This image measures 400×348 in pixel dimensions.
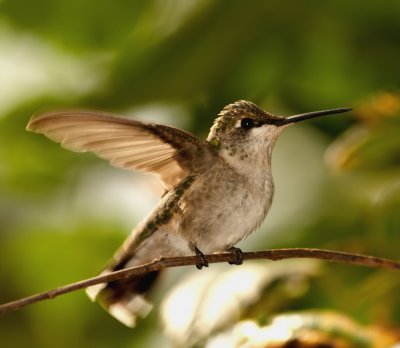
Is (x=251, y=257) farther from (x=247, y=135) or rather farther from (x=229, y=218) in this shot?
(x=247, y=135)

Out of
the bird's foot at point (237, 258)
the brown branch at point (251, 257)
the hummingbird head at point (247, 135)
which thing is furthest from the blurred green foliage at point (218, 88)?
the brown branch at point (251, 257)

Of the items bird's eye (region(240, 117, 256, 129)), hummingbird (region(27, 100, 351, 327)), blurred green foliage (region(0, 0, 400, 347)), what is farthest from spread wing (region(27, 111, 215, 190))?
blurred green foliage (region(0, 0, 400, 347))

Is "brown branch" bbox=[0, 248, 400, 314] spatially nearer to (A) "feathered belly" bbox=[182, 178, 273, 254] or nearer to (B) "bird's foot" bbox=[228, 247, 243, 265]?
(B) "bird's foot" bbox=[228, 247, 243, 265]

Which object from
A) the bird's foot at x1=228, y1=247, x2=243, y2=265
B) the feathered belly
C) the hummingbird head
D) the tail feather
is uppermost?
the hummingbird head

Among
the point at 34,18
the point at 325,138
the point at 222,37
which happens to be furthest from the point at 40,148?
the point at 325,138

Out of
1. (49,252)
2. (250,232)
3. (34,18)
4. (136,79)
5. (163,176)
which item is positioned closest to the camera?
(250,232)

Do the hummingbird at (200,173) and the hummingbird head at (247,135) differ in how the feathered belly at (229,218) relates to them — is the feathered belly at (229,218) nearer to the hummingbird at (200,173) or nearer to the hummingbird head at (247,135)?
the hummingbird at (200,173)

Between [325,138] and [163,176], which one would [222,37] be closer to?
[325,138]
